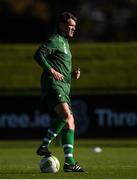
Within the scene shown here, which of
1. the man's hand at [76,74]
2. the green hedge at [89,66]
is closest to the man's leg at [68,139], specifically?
the man's hand at [76,74]

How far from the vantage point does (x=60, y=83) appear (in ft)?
40.5

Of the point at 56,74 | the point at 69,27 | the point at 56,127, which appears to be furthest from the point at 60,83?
the point at 69,27

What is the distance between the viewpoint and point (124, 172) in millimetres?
12109

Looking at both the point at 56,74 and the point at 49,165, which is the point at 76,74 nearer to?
the point at 56,74

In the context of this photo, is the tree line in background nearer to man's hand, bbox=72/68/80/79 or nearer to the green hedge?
the green hedge

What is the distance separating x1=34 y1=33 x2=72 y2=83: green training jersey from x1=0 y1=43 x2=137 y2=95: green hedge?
987 inches

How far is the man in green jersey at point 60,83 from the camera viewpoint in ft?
40.0

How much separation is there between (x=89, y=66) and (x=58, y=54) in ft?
91.7

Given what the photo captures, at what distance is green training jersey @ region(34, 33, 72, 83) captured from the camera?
12234mm

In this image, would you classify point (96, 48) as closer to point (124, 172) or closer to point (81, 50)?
point (81, 50)

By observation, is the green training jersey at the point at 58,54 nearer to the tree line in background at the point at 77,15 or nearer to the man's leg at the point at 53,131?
the man's leg at the point at 53,131

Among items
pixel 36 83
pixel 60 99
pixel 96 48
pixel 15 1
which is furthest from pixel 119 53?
pixel 60 99

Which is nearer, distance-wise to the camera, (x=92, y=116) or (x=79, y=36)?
(x=92, y=116)

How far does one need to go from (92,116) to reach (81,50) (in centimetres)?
1409
